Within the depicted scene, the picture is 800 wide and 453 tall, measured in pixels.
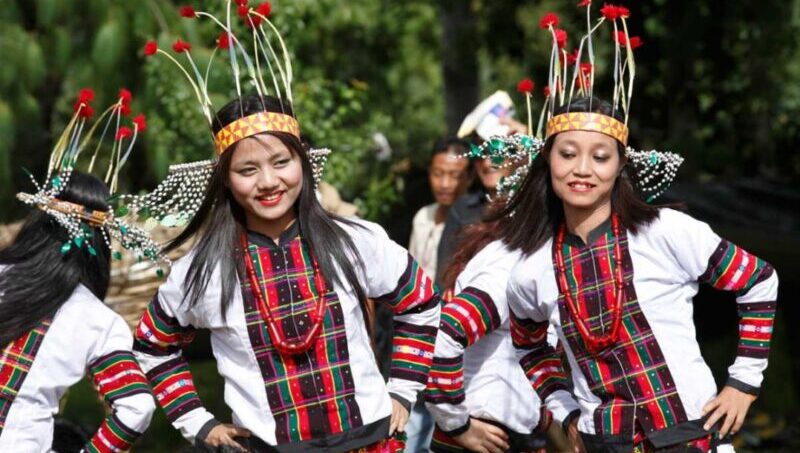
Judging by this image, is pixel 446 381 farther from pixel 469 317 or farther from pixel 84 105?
pixel 84 105

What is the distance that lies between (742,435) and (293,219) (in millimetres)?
4520

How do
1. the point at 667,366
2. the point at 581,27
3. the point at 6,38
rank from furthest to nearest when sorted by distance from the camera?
1. the point at 581,27
2. the point at 6,38
3. the point at 667,366

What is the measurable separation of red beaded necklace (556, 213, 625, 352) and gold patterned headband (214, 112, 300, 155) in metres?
0.91

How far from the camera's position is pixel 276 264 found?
156 inches

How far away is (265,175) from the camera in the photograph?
394 cm

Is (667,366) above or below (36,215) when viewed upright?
below

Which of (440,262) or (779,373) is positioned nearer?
(440,262)

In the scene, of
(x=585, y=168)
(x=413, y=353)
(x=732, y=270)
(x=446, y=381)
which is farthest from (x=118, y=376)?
(x=732, y=270)

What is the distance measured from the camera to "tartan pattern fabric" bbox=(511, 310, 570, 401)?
14.1ft

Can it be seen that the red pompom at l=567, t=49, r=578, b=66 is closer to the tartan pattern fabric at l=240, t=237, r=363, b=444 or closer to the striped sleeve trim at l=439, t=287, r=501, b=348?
the striped sleeve trim at l=439, t=287, r=501, b=348

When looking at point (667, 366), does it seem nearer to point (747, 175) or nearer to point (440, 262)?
point (440, 262)

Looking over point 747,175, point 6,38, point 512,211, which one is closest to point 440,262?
point 512,211

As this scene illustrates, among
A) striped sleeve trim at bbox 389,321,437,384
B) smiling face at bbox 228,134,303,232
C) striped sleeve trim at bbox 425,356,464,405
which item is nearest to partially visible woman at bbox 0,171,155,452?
smiling face at bbox 228,134,303,232

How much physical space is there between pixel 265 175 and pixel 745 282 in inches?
56.3
